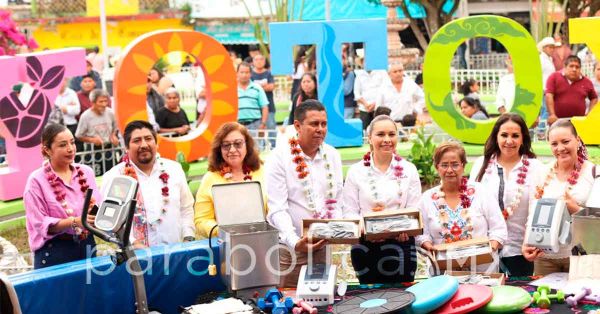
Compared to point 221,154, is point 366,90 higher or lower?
higher

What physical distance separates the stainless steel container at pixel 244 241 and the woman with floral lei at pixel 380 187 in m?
0.70

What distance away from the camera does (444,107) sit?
1084 cm

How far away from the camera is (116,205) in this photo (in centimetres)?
473

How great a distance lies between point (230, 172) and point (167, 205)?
19.8 inches

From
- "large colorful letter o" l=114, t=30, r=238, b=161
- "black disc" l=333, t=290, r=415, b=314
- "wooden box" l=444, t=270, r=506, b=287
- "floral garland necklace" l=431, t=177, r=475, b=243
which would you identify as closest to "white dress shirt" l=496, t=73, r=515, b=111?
"large colorful letter o" l=114, t=30, r=238, b=161

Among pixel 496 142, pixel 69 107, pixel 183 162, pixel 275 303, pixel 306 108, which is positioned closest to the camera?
pixel 275 303

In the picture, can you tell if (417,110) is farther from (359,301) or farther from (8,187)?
(359,301)

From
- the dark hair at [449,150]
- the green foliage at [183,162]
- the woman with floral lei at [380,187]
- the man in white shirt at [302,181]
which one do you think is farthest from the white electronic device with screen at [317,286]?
the green foliage at [183,162]

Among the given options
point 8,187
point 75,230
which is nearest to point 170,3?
point 8,187

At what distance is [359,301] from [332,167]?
3.92 feet

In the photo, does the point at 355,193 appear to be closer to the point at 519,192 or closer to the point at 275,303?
the point at 519,192

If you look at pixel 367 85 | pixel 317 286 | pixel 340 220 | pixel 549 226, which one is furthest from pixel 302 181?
pixel 367 85

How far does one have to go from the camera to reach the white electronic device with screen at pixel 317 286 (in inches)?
199

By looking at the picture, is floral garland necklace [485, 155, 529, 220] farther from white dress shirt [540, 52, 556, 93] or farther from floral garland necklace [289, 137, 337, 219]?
white dress shirt [540, 52, 556, 93]
